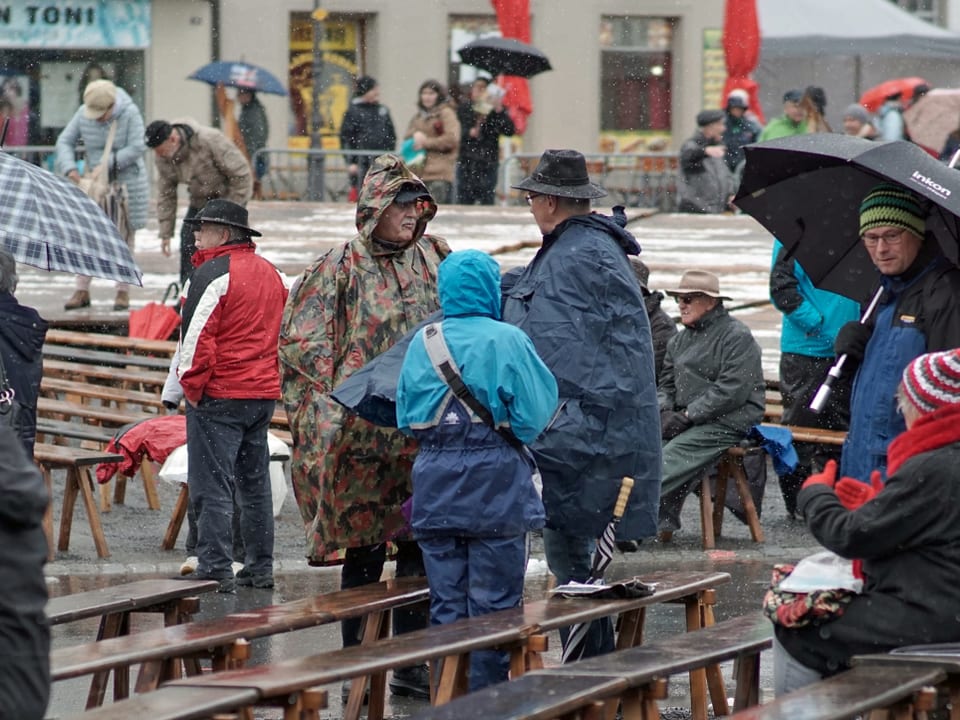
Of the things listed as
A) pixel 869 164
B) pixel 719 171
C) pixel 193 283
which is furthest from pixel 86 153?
pixel 869 164

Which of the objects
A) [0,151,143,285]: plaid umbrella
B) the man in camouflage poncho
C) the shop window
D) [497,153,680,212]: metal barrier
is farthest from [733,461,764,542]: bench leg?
the shop window

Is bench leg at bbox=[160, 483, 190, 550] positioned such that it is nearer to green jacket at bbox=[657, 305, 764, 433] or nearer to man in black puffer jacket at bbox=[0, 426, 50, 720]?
green jacket at bbox=[657, 305, 764, 433]

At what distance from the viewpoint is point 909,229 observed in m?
6.43

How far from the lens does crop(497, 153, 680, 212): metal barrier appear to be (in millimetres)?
27203

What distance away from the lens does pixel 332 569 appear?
10.2m

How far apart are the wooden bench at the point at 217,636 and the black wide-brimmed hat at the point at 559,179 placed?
1503mm

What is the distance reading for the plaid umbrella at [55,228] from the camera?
823 centimetres

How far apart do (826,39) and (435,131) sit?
6.70 m

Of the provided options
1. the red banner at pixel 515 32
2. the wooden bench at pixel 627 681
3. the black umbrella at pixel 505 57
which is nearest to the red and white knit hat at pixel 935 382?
the wooden bench at pixel 627 681

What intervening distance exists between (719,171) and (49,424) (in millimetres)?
13387

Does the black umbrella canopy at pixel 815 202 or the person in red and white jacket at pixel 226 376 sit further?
the person in red and white jacket at pixel 226 376

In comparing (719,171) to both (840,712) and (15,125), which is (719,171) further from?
(840,712)

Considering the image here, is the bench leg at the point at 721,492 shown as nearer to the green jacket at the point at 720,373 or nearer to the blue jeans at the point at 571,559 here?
the green jacket at the point at 720,373

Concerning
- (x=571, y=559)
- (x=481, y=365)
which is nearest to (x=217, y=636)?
(x=481, y=365)
